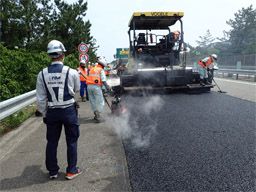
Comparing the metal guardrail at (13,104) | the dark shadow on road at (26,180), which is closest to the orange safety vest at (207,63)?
the metal guardrail at (13,104)

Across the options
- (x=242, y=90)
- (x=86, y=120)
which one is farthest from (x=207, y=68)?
(x=86, y=120)

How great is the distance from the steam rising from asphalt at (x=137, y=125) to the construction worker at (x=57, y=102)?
1.53 meters

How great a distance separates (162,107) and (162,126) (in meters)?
2.69

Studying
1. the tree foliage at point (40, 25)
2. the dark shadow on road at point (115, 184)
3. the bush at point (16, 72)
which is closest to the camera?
the dark shadow on road at point (115, 184)

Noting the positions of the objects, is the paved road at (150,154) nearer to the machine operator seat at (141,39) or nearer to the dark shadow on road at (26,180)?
the dark shadow on road at (26,180)

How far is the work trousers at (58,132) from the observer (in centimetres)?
431

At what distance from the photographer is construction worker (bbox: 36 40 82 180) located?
4289 mm

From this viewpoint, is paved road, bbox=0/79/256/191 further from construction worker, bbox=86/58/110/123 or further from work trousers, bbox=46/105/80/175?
construction worker, bbox=86/58/110/123

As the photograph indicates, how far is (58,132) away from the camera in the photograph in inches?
176

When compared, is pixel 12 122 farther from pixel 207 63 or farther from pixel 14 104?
pixel 207 63

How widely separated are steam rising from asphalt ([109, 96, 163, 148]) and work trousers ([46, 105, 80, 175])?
58.6 inches

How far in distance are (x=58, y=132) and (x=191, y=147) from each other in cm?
218

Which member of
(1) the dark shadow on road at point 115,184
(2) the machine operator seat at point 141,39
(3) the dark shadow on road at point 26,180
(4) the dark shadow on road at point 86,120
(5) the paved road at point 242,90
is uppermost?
(2) the machine operator seat at point 141,39

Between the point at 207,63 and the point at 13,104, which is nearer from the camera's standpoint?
the point at 13,104
